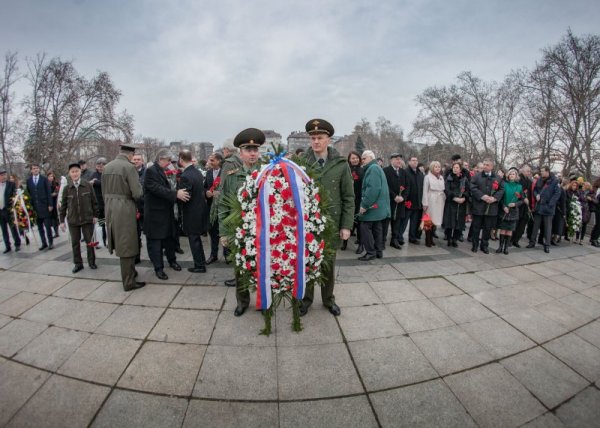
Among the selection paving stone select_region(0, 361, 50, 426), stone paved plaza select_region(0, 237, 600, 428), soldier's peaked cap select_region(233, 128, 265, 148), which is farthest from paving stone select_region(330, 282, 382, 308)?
paving stone select_region(0, 361, 50, 426)

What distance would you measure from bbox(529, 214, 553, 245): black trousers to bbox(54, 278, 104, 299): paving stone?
9.28 meters

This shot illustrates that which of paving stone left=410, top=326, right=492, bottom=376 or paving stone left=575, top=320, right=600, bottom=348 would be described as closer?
paving stone left=410, top=326, right=492, bottom=376

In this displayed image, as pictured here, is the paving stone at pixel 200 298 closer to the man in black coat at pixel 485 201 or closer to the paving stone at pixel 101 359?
the paving stone at pixel 101 359

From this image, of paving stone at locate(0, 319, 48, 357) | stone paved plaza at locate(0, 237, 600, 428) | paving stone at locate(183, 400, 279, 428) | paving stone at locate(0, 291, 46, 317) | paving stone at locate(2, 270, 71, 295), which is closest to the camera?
paving stone at locate(183, 400, 279, 428)

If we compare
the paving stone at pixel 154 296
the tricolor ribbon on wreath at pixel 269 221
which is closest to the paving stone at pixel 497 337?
the tricolor ribbon on wreath at pixel 269 221

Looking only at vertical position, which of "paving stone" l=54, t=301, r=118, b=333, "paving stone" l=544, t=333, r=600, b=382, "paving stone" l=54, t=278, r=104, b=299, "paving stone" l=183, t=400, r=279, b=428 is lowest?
"paving stone" l=544, t=333, r=600, b=382

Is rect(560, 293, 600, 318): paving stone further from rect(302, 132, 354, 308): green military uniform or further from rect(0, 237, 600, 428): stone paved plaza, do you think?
rect(302, 132, 354, 308): green military uniform

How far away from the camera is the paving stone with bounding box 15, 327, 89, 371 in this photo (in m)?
2.50

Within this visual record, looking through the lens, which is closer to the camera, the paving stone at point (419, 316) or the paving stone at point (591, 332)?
the paving stone at point (591, 332)

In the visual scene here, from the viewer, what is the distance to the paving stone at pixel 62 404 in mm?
1942

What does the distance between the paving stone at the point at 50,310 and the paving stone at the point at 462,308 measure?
15.6 feet

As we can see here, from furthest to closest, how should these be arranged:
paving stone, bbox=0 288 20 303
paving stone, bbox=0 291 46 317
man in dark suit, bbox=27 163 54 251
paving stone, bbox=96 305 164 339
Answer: man in dark suit, bbox=27 163 54 251 → paving stone, bbox=0 288 20 303 → paving stone, bbox=0 291 46 317 → paving stone, bbox=96 305 164 339

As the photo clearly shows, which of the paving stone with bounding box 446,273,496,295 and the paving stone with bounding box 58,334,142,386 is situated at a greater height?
the paving stone with bounding box 58,334,142,386

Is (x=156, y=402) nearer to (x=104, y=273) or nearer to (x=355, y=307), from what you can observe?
(x=355, y=307)
